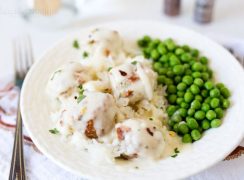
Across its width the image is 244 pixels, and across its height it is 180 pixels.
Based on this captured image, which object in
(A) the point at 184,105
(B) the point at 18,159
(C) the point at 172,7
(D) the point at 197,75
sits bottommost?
(B) the point at 18,159

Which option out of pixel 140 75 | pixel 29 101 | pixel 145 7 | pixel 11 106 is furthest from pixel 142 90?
pixel 145 7

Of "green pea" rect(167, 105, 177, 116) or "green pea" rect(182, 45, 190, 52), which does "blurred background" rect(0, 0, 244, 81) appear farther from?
"green pea" rect(167, 105, 177, 116)

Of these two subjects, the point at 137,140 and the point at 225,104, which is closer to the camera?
the point at 137,140

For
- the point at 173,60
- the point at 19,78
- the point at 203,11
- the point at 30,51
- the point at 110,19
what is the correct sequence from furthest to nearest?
the point at 110,19, the point at 203,11, the point at 30,51, the point at 19,78, the point at 173,60

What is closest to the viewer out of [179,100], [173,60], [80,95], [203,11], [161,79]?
[80,95]

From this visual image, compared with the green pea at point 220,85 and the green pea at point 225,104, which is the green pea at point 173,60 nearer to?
the green pea at point 220,85

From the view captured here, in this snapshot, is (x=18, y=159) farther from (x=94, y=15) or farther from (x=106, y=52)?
(x=94, y=15)

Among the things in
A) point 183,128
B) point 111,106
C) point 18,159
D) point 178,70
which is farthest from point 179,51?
point 18,159
